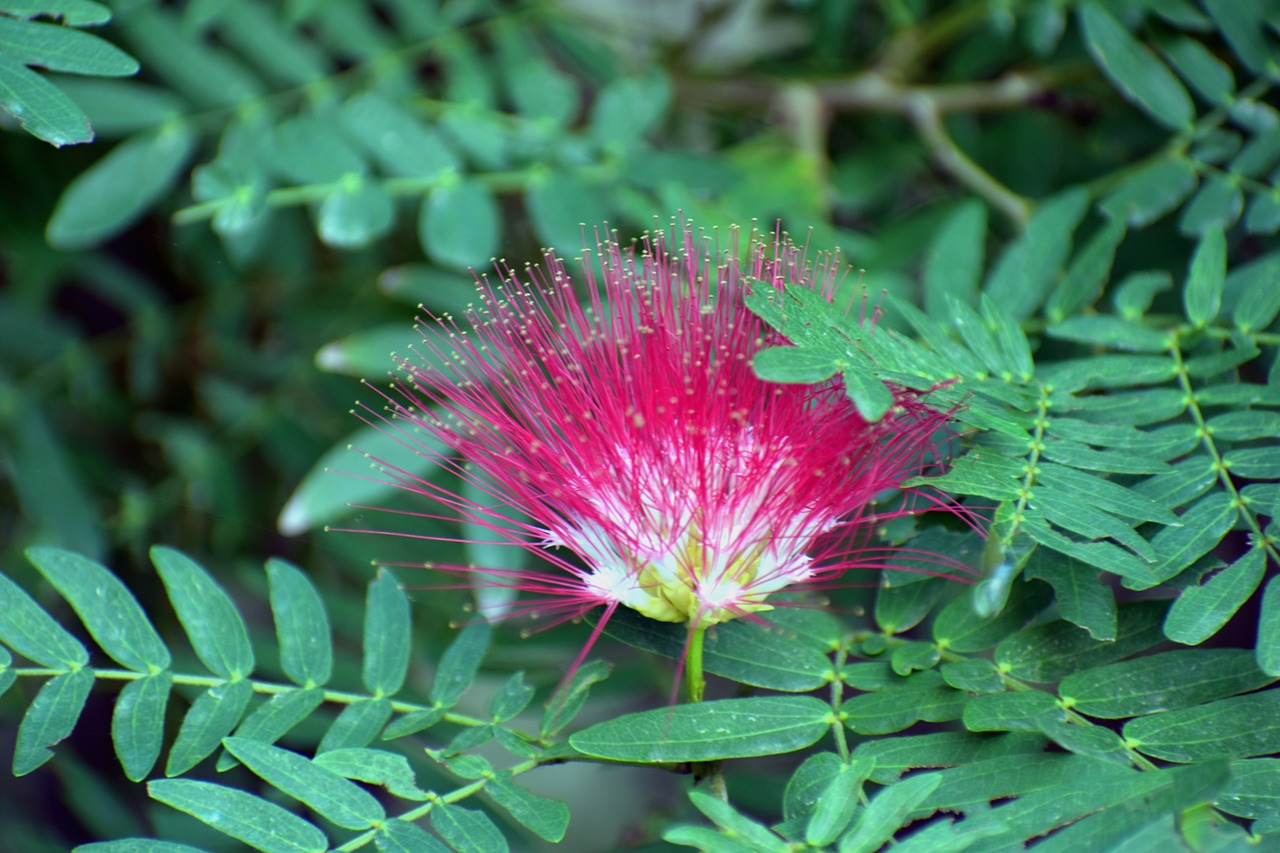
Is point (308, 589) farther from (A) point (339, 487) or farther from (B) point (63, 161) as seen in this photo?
(B) point (63, 161)

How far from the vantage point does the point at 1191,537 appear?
0.85 metres

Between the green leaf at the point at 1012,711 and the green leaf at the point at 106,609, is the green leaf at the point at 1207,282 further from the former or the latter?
the green leaf at the point at 106,609

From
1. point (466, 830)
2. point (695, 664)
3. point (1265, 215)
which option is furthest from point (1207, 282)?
point (466, 830)

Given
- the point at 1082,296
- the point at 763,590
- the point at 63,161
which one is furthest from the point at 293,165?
the point at 1082,296

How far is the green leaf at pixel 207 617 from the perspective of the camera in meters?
0.98

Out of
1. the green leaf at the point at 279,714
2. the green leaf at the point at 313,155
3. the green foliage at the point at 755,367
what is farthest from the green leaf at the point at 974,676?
the green leaf at the point at 313,155

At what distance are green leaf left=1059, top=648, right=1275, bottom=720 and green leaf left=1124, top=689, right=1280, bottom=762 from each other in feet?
0.05

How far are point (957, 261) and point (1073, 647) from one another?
611mm

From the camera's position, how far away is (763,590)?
91cm

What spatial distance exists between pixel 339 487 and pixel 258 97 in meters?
0.62

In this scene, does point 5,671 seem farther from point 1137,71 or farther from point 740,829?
point 1137,71

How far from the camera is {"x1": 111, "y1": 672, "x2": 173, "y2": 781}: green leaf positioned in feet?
2.94

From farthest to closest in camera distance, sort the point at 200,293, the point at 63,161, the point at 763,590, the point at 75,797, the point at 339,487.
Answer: the point at 200,293 < the point at 63,161 < the point at 75,797 < the point at 339,487 < the point at 763,590

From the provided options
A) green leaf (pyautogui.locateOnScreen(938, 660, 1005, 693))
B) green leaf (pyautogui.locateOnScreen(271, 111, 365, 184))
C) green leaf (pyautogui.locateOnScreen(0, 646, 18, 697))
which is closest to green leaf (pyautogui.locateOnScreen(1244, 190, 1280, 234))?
green leaf (pyautogui.locateOnScreen(938, 660, 1005, 693))
